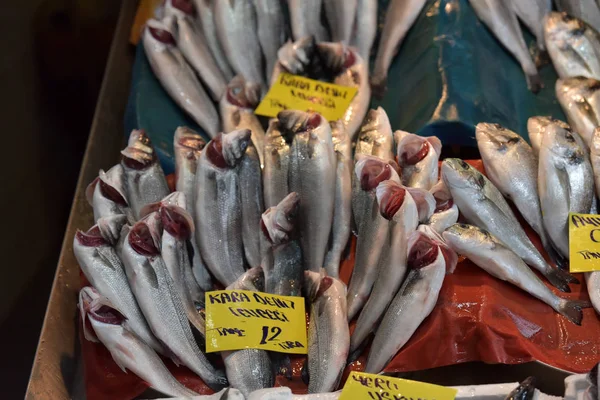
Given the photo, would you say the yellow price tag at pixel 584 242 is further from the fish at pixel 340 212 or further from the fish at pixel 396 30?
the fish at pixel 396 30

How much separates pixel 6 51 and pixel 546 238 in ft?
6.88

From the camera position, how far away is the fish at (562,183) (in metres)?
1.57

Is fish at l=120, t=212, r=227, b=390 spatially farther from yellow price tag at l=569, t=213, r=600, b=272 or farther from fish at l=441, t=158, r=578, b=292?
yellow price tag at l=569, t=213, r=600, b=272

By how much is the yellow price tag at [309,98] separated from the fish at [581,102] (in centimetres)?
69

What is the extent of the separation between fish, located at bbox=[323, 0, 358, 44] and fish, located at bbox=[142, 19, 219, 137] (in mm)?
539

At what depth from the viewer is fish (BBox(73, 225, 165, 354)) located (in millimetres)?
1476

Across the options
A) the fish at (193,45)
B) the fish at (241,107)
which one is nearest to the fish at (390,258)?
the fish at (241,107)

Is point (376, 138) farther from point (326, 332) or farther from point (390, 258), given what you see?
point (326, 332)

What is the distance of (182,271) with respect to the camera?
1.53 m

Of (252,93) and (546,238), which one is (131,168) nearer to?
(252,93)

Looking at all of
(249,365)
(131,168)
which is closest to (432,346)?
(249,365)

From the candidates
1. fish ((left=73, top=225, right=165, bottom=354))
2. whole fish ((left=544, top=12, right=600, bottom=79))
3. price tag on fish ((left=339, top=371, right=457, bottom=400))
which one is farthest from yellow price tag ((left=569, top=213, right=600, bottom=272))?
fish ((left=73, top=225, right=165, bottom=354))

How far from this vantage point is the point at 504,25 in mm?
2223

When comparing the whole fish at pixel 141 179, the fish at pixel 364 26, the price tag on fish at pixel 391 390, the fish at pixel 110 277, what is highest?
the fish at pixel 364 26
